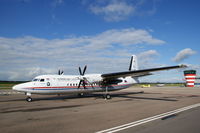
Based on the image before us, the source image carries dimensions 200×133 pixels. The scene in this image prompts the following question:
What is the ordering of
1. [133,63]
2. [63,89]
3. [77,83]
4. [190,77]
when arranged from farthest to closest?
[190,77] < [133,63] < [77,83] < [63,89]

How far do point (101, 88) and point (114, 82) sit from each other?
2.27 metres

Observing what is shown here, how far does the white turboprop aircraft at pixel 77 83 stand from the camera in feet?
62.0

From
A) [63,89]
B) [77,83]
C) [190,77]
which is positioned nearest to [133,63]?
[77,83]

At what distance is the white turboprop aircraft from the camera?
18.9 meters

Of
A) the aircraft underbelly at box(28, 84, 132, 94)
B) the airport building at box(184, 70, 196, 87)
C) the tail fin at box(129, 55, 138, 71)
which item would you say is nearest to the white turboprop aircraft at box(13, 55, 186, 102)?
the aircraft underbelly at box(28, 84, 132, 94)

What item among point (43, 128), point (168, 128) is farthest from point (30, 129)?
point (168, 128)

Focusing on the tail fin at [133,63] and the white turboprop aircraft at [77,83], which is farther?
the tail fin at [133,63]

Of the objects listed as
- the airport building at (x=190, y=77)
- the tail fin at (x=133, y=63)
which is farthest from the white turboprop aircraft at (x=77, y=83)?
the airport building at (x=190, y=77)

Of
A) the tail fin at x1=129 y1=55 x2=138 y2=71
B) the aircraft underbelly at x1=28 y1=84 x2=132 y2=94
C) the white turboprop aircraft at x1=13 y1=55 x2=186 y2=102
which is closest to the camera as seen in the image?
the white turboprop aircraft at x1=13 y1=55 x2=186 y2=102

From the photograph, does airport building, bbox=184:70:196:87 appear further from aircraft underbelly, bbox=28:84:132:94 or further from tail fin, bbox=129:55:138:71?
aircraft underbelly, bbox=28:84:132:94

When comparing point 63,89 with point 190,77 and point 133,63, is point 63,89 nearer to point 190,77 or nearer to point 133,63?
point 133,63

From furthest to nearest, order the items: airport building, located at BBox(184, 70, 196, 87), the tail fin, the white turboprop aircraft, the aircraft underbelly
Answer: airport building, located at BBox(184, 70, 196, 87), the tail fin, the aircraft underbelly, the white turboprop aircraft

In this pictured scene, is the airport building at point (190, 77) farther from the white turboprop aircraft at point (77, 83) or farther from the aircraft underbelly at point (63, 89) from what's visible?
the aircraft underbelly at point (63, 89)

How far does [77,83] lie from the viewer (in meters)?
22.9
